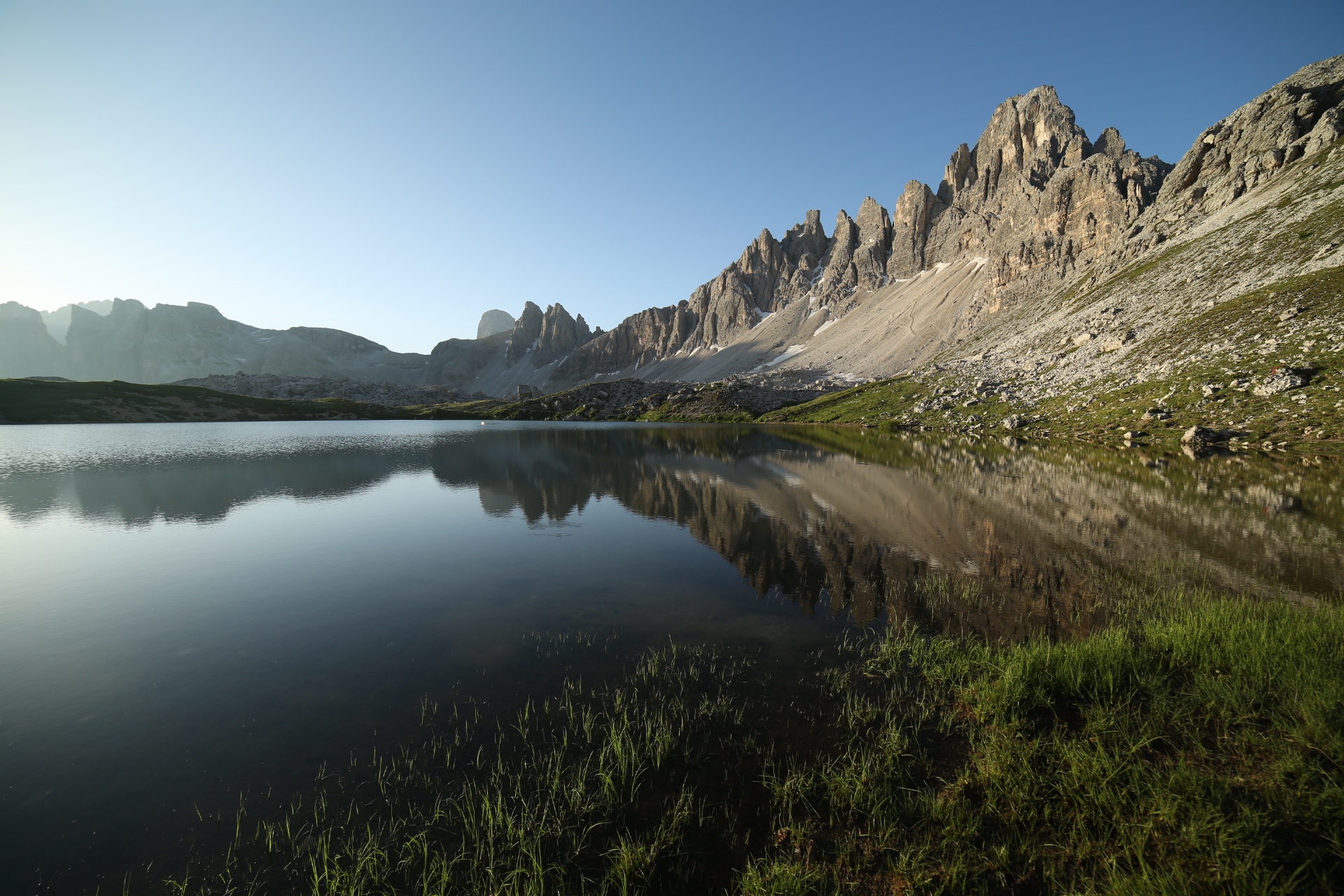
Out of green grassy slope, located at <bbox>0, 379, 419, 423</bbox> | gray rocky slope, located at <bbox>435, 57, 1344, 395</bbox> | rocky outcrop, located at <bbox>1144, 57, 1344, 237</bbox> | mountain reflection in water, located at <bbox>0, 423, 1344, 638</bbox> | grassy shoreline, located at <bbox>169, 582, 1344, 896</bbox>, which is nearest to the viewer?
grassy shoreline, located at <bbox>169, 582, 1344, 896</bbox>

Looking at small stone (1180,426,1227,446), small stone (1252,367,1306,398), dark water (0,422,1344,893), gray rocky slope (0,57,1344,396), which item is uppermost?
gray rocky slope (0,57,1344,396)

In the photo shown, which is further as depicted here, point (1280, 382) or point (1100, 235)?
point (1100, 235)

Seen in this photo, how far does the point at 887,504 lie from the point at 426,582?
86.1ft

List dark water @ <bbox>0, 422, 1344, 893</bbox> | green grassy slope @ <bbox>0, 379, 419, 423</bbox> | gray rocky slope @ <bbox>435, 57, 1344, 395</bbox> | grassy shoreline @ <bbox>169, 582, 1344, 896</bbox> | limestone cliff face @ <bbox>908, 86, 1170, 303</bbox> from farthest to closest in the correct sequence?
limestone cliff face @ <bbox>908, 86, 1170, 303</bbox> → green grassy slope @ <bbox>0, 379, 419, 423</bbox> → gray rocky slope @ <bbox>435, 57, 1344, 395</bbox> → dark water @ <bbox>0, 422, 1344, 893</bbox> → grassy shoreline @ <bbox>169, 582, 1344, 896</bbox>

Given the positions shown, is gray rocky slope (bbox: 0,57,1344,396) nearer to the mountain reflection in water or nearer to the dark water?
the mountain reflection in water

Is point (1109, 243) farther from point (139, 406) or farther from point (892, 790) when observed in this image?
point (139, 406)

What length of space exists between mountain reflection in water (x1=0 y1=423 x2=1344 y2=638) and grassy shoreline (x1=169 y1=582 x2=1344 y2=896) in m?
4.85

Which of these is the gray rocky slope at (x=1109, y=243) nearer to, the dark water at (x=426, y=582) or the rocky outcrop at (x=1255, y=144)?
the rocky outcrop at (x=1255, y=144)

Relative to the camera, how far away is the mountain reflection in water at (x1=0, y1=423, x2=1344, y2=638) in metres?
17.2

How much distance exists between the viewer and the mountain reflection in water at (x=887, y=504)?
17234 millimetres

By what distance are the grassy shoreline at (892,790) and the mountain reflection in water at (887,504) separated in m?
4.85

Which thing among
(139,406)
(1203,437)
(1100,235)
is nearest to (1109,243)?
(1100,235)

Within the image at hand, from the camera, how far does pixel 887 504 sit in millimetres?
31266

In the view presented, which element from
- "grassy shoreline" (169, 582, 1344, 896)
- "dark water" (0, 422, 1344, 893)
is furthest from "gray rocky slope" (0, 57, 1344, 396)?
"grassy shoreline" (169, 582, 1344, 896)
